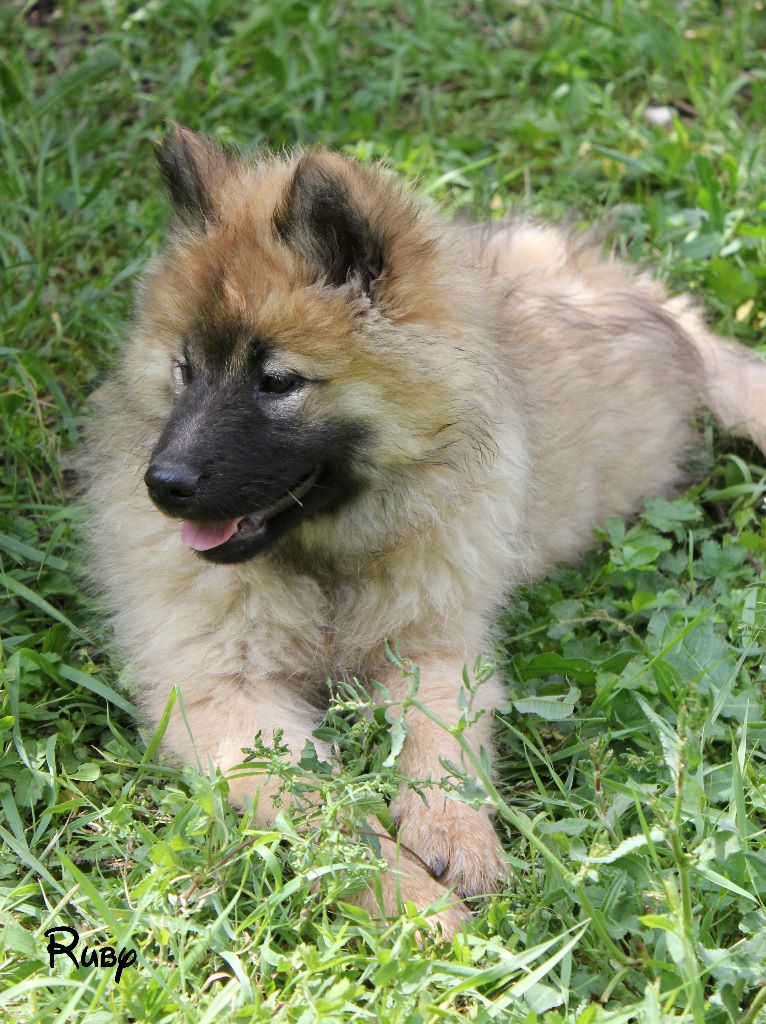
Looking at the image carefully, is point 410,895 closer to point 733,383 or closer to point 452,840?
point 452,840

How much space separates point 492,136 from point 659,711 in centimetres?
313

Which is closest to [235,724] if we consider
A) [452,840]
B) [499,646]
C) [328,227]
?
[452,840]

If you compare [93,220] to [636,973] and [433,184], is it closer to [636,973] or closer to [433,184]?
[433,184]

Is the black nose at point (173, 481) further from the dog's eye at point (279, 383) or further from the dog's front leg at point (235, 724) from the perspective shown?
the dog's front leg at point (235, 724)

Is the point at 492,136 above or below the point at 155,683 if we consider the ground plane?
above

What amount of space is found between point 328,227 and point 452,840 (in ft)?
4.57

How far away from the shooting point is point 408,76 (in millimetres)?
5344

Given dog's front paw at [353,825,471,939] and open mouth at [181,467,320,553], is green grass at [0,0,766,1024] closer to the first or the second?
dog's front paw at [353,825,471,939]

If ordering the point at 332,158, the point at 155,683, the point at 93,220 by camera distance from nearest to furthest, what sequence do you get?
1. the point at 332,158
2. the point at 155,683
3. the point at 93,220

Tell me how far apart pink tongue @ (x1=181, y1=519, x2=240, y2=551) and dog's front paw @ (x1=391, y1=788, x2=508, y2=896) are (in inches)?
28.9

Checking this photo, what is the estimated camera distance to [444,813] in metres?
2.63

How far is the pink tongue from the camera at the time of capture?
2.79m

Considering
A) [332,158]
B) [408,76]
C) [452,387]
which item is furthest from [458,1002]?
[408,76]

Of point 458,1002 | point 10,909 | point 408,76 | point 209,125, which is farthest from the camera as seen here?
point 408,76
